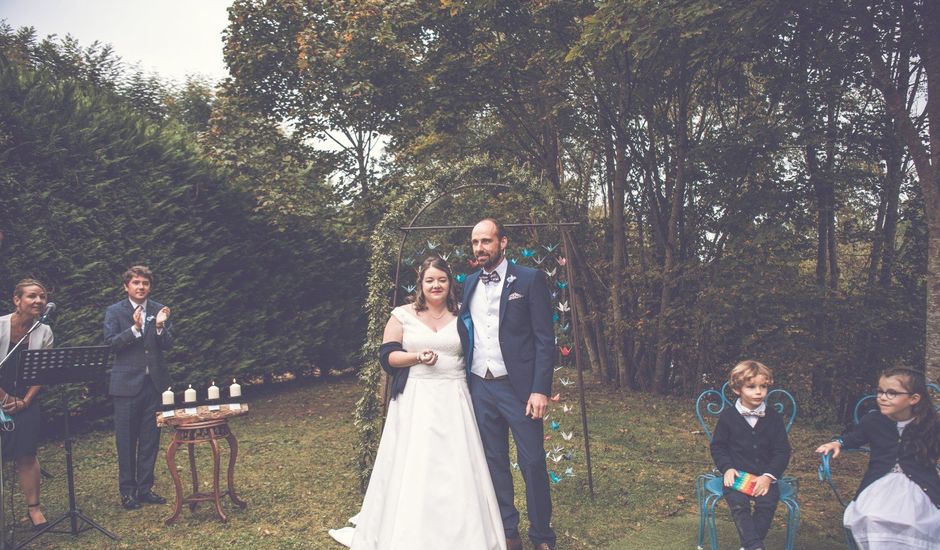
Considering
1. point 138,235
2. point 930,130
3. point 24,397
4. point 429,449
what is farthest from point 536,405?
point 138,235

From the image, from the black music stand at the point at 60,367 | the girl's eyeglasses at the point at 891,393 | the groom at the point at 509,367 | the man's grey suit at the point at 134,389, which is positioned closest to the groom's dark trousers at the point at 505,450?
the groom at the point at 509,367

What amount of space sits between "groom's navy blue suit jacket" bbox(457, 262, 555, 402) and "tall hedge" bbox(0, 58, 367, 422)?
3394mm

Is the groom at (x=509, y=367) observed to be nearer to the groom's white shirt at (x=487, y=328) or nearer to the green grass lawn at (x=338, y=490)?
the groom's white shirt at (x=487, y=328)

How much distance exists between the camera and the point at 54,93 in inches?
279

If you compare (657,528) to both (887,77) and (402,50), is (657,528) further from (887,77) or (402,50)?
(402,50)

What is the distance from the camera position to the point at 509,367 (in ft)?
12.6

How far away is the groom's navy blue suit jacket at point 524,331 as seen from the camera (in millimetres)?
3830

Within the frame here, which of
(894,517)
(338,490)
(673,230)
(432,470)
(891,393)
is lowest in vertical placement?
(338,490)

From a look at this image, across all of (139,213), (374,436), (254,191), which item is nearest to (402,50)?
(254,191)

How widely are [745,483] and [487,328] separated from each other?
1622mm

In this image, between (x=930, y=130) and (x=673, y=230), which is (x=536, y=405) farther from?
(x=673, y=230)

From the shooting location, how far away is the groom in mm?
3811

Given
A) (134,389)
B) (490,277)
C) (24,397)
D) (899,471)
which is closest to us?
(899,471)

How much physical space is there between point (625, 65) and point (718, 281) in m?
3.13
